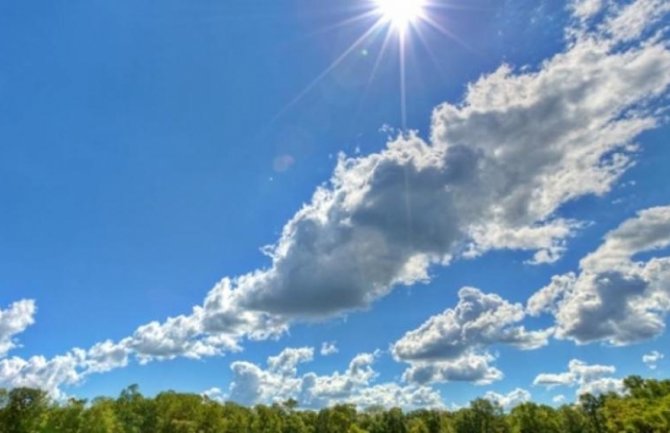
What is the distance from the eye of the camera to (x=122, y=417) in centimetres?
9038

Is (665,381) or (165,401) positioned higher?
(665,381)

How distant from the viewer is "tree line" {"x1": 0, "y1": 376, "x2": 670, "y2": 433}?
66.2m

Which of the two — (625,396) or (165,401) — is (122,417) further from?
(625,396)

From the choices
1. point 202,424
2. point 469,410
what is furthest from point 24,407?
point 469,410

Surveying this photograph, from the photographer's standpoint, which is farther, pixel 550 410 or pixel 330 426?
pixel 550 410

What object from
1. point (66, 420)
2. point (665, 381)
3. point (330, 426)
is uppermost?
point (665, 381)

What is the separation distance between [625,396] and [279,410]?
244 feet

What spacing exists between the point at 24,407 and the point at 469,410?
9447 centimetres

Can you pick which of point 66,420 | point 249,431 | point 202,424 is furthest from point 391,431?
point 66,420

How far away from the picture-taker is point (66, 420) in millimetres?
67375

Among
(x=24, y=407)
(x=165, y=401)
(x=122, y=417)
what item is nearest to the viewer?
(x=24, y=407)

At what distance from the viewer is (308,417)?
414ft

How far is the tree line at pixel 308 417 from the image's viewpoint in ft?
217

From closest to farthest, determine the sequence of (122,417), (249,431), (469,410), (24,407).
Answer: (24,407), (122,417), (249,431), (469,410)
